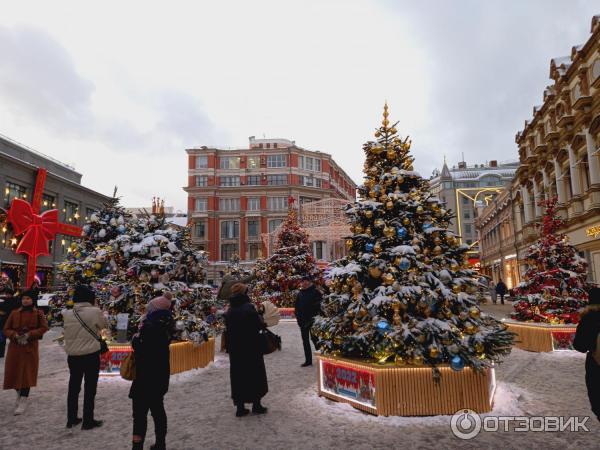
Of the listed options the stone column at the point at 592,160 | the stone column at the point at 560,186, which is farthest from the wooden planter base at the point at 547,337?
the stone column at the point at 560,186

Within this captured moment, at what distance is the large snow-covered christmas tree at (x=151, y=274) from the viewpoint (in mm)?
7773

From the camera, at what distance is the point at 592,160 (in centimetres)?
1789

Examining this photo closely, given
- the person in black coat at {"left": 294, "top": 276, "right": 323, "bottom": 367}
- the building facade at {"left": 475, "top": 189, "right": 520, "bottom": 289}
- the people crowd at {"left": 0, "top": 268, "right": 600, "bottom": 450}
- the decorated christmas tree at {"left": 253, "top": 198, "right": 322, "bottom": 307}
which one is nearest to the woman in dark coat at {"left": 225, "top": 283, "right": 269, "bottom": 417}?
the people crowd at {"left": 0, "top": 268, "right": 600, "bottom": 450}

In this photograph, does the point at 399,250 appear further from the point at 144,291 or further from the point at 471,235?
the point at 471,235

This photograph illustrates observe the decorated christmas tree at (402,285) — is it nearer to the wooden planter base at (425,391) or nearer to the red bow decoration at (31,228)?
the wooden planter base at (425,391)

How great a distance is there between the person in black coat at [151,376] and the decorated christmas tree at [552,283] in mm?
9799

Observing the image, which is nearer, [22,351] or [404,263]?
[404,263]

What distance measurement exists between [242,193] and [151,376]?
5529 cm

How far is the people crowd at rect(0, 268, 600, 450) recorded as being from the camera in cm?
397

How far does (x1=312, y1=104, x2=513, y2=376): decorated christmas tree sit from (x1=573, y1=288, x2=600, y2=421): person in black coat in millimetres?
1161

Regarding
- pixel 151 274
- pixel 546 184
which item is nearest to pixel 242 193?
pixel 546 184

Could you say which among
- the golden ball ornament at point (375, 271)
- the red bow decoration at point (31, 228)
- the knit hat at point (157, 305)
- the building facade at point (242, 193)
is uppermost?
the building facade at point (242, 193)

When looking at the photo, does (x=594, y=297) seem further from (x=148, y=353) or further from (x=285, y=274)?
(x=285, y=274)

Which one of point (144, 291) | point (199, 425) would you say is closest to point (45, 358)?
point (144, 291)
